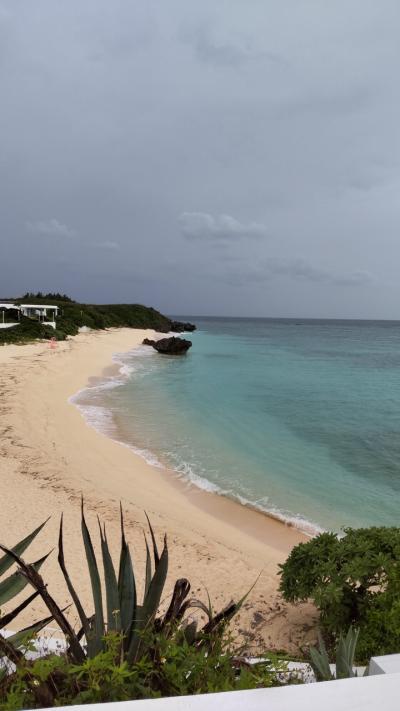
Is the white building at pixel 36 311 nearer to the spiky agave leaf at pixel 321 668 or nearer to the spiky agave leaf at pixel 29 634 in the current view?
the spiky agave leaf at pixel 29 634

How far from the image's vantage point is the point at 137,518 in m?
8.00

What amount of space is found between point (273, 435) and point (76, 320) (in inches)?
1995

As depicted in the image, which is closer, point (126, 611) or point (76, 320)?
point (126, 611)

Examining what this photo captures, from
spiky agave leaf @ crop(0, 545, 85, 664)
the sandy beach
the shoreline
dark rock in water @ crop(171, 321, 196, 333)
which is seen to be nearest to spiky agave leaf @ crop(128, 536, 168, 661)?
spiky agave leaf @ crop(0, 545, 85, 664)

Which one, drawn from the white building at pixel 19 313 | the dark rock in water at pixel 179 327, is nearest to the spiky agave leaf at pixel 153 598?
the white building at pixel 19 313

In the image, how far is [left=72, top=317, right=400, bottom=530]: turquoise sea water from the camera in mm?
10258

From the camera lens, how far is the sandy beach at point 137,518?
18.1 ft

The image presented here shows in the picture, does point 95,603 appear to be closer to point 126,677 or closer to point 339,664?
point 126,677

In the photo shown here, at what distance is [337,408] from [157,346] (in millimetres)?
27473

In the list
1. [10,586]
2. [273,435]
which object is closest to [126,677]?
[10,586]

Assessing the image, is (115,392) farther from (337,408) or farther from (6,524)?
(6,524)

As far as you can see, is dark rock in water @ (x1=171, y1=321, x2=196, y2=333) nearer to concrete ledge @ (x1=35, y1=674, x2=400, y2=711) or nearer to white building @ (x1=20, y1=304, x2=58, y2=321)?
white building @ (x1=20, y1=304, x2=58, y2=321)

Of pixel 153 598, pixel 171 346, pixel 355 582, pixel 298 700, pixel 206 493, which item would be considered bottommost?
pixel 206 493

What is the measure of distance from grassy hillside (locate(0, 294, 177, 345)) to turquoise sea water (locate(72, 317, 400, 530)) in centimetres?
1533
